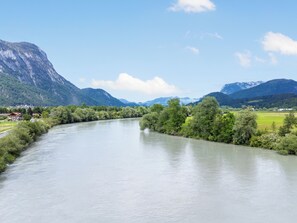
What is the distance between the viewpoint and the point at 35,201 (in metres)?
22.8

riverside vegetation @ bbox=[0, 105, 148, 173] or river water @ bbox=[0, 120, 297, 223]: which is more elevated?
riverside vegetation @ bbox=[0, 105, 148, 173]

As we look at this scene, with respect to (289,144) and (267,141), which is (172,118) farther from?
(289,144)

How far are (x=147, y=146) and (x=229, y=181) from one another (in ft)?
72.4

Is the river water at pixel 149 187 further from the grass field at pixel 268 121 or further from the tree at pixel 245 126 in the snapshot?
the grass field at pixel 268 121

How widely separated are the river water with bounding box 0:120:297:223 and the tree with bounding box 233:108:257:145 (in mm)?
5989

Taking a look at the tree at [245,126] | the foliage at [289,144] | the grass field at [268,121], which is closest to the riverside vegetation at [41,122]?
the tree at [245,126]

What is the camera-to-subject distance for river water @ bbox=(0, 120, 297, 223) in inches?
804

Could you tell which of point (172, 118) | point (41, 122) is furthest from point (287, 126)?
point (41, 122)

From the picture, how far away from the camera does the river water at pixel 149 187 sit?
20.4 metres

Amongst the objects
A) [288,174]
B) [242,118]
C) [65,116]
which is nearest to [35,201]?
[288,174]

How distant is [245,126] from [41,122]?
38.8 metres

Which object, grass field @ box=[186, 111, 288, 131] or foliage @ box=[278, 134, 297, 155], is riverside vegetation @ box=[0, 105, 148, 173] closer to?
grass field @ box=[186, 111, 288, 131]

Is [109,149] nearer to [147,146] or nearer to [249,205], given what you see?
[147,146]

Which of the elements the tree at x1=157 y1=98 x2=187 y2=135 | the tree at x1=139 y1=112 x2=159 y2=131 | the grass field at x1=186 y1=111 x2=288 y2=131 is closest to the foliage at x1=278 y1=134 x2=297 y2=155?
the grass field at x1=186 y1=111 x2=288 y2=131
